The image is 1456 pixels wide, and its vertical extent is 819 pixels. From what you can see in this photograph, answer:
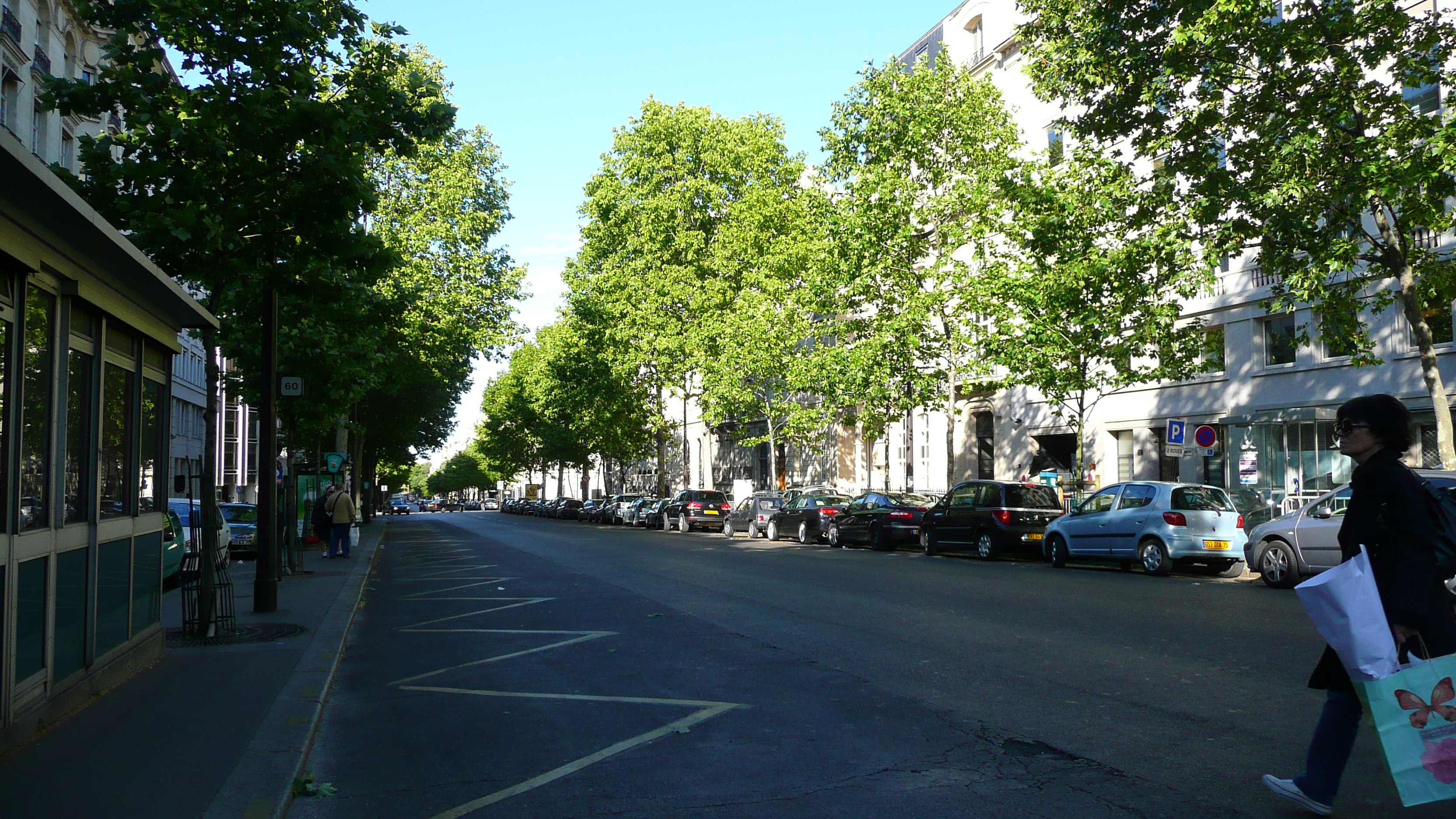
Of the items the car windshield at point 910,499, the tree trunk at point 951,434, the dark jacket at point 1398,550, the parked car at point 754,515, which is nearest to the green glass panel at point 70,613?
the dark jacket at point 1398,550

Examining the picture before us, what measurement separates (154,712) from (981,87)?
100 ft

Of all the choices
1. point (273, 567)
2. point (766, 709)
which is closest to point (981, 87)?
point (273, 567)

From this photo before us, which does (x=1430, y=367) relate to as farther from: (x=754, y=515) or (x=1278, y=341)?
(x=754, y=515)

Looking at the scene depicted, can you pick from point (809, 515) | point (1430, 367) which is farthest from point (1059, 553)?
point (809, 515)

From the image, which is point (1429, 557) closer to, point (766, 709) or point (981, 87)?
point (766, 709)

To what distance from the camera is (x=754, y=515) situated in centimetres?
3806

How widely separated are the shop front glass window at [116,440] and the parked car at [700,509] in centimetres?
3536

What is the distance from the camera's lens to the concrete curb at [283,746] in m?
5.27

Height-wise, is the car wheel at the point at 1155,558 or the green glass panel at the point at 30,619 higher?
the green glass panel at the point at 30,619

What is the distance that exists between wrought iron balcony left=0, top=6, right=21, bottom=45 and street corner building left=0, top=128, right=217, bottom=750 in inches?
957

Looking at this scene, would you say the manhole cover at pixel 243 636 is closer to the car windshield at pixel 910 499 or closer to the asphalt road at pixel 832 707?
the asphalt road at pixel 832 707

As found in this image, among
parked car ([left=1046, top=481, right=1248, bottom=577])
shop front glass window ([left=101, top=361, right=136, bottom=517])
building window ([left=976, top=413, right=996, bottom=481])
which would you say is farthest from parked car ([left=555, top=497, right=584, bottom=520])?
shop front glass window ([left=101, top=361, right=136, bottom=517])

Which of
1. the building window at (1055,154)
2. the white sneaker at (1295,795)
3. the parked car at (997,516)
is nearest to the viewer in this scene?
the white sneaker at (1295,795)

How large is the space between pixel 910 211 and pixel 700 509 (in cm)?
1654
